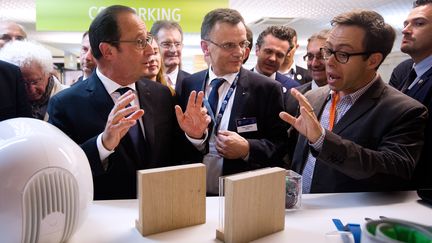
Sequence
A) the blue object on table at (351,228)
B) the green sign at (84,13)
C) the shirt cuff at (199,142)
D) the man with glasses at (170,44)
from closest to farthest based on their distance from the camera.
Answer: the blue object on table at (351,228), the shirt cuff at (199,142), the man with glasses at (170,44), the green sign at (84,13)

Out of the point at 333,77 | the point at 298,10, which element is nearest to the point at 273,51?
the point at 333,77

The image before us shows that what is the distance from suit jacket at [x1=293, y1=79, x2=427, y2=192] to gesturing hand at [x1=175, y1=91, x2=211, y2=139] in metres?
0.53

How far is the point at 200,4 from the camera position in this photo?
472cm

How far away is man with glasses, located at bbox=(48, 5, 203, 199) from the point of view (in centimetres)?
153

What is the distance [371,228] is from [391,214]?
0.62m

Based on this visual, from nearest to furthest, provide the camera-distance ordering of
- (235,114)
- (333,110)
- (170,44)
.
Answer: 1. (333,110)
2. (235,114)
3. (170,44)

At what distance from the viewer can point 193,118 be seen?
1.58 m

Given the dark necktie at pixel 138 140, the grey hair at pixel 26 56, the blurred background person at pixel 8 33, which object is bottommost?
the dark necktie at pixel 138 140

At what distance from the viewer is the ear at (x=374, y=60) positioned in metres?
1.64

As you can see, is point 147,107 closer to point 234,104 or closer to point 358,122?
point 234,104

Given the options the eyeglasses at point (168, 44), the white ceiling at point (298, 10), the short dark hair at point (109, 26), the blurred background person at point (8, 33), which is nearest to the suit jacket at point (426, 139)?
the short dark hair at point (109, 26)

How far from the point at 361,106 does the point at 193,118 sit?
76cm

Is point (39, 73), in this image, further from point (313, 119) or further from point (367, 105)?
point (367, 105)

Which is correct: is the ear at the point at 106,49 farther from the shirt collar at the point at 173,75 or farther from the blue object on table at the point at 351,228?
the shirt collar at the point at 173,75
